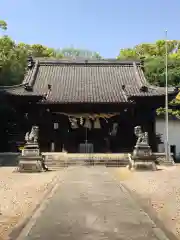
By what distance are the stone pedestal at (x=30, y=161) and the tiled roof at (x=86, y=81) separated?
8200 mm

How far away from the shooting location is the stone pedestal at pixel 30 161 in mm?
20062

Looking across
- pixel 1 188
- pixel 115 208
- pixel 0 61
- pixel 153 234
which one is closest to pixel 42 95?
pixel 0 61

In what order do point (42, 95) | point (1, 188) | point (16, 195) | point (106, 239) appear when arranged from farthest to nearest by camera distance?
point (42, 95), point (1, 188), point (16, 195), point (106, 239)

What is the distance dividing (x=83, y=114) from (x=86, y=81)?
4670 mm

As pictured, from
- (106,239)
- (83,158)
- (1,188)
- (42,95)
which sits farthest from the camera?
(42,95)

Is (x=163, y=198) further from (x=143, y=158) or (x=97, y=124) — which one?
(x=97, y=124)

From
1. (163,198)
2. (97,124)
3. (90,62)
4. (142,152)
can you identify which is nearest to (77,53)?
(90,62)

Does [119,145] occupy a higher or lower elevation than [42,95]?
lower

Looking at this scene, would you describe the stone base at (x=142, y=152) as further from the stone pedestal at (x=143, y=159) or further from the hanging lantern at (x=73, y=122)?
the hanging lantern at (x=73, y=122)

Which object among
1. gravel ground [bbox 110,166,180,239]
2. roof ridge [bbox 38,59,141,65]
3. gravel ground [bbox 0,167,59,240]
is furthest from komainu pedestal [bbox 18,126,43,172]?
roof ridge [bbox 38,59,141,65]

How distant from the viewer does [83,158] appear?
24.9 m

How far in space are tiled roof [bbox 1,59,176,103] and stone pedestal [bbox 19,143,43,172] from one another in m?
8.20

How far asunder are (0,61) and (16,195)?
1084 inches

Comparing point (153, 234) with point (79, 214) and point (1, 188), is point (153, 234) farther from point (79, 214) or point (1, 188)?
point (1, 188)
